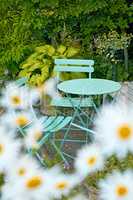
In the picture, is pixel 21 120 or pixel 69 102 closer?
pixel 21 120

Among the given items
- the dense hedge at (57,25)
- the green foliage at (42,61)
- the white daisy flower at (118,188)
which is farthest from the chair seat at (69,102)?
the white daisy flower at (118,188)

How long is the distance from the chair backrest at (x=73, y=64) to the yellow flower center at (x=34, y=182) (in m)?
3.78

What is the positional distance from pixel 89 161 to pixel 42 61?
4975mm

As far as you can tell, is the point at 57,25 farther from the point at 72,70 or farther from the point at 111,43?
the point at 72,70

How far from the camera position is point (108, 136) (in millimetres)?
885

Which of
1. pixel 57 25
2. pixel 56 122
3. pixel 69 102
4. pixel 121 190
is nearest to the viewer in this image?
pixel 121 190

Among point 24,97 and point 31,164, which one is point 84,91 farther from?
point 31,164

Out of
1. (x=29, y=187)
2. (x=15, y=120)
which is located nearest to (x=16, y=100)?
(x=15, y=120)

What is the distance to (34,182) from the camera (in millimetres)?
909

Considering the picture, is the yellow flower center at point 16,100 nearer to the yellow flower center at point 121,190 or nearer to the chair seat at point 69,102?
the yellow flower center at point 121,190

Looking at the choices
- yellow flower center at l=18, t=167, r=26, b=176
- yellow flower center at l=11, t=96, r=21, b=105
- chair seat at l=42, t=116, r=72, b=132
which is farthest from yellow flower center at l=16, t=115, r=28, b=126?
chair seat at l=42, t=116, r=72, b=132

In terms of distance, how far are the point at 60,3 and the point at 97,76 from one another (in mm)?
1102

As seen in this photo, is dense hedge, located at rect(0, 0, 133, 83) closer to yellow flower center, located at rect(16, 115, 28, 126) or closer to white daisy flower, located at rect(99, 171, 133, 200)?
yellow flower center, located at rect(16, 115, 28, 126)

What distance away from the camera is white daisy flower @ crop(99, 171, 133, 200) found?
2.72 ft
